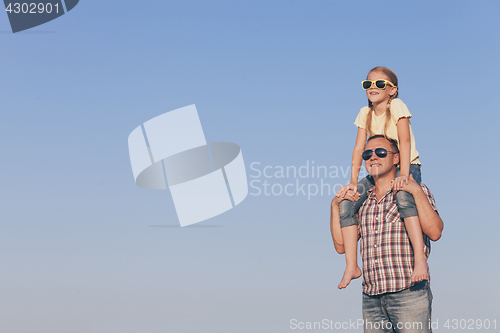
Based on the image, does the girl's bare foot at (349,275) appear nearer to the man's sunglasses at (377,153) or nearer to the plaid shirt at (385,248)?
the plaid shirt at (385,248)

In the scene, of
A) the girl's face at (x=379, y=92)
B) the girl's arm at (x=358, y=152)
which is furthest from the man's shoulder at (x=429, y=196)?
the girl's face at (x=379, y=92)

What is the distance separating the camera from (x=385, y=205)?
1063 cm

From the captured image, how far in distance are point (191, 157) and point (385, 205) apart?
545 inches

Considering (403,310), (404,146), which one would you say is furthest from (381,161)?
(403,310)

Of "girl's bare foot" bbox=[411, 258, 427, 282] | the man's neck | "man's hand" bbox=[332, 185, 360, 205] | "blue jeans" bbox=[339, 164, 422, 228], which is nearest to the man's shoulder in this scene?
"blue jeans" bbox=[339, 164, 422, 228]

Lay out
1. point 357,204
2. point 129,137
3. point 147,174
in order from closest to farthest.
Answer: point 357,204 < point 129,137 < point 147,174

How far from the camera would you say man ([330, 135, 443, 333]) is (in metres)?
9.84

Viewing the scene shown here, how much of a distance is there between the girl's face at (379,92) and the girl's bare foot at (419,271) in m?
3.12

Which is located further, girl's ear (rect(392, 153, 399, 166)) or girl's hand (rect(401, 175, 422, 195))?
girl's ear (rect(392, 153, 399, 166))

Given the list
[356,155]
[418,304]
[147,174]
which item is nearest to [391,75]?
[356,155]

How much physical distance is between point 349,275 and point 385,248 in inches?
41.9

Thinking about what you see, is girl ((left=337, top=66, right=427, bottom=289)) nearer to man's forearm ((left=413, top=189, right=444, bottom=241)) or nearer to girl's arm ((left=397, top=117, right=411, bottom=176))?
girl's arm ((left=397, top=117, right=411, bottom=176))

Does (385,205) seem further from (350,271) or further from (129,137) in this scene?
(129,137)

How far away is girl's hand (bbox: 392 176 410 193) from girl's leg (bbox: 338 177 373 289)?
964mm
